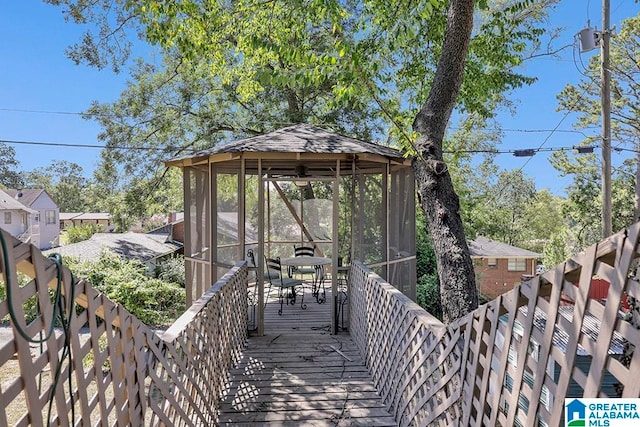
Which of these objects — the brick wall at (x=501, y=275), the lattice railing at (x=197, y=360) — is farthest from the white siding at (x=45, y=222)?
the lattice railing at (x=197, y=360)

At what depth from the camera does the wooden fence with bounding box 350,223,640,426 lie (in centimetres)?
110

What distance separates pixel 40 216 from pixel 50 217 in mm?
1730

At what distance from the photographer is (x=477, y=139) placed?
55.0 ft

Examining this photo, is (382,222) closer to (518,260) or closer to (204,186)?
(204,186)

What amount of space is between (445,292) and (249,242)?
16.7ft

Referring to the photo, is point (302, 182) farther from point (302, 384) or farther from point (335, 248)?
point (302, 384)

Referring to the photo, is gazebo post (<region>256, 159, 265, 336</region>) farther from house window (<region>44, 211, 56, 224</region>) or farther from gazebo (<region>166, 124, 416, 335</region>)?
house window (<region>44, 211, 56, 224</region>)

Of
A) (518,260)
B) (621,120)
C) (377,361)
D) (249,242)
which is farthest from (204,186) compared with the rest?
(518,260)

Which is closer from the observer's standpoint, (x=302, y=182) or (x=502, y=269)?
(x=302, y=182)

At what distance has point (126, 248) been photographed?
1823 centimetres

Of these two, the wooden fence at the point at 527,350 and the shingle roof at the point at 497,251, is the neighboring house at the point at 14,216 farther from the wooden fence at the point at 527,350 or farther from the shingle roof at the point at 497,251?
the wooden fence at the point at 527,350

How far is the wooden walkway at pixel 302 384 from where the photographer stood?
3627mm

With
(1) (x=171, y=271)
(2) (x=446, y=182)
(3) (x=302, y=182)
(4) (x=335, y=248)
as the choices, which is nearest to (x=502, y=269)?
(1) (x=171, y=271)

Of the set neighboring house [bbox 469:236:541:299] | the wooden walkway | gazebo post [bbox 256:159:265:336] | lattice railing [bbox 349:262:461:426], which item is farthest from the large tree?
neighboring house [bbox 469:236:541:299]
